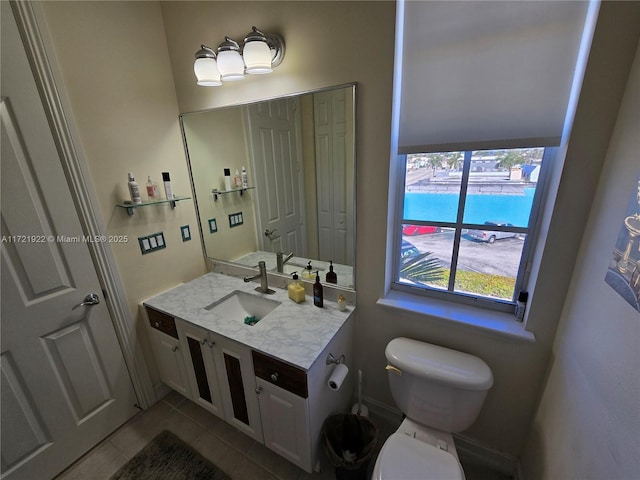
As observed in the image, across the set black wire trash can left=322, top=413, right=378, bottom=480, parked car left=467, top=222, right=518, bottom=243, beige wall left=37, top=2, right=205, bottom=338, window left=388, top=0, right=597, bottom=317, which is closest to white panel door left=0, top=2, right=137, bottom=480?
beige wall left=37, top=2, right=205, bottom=338

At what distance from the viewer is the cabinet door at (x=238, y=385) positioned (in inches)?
49.9

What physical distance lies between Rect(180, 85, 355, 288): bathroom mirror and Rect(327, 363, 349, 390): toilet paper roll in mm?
461

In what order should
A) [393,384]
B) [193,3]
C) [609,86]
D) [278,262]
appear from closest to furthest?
[609,86] < [393,384] < [193,3] < [278,262]

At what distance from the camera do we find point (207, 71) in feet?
4.38

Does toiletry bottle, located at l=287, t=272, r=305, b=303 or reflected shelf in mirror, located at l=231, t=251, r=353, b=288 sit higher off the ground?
reflected shelf in mirror, located at l=231, t=251, r=353, b=288

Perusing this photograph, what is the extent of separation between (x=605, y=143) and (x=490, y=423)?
53.9 inches

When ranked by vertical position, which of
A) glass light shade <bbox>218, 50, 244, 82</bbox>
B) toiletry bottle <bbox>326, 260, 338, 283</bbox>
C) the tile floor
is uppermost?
glass light shade <bbox>218, 50, 244, 82</bbox>

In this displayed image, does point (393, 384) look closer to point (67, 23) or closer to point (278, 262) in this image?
point (278, 262)

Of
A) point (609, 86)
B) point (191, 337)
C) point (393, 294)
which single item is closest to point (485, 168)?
point (609, 86)

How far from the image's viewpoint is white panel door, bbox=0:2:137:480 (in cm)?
111

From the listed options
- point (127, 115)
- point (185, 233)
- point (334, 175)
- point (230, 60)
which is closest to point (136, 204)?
point (185, 233)

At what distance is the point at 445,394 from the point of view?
1147 millimetres

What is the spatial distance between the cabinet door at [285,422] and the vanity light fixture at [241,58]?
151 centimetres

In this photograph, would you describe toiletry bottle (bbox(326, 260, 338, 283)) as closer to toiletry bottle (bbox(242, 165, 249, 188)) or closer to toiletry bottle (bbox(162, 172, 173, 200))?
toiletry bottle (bbox(242, 165, 249, 188))
